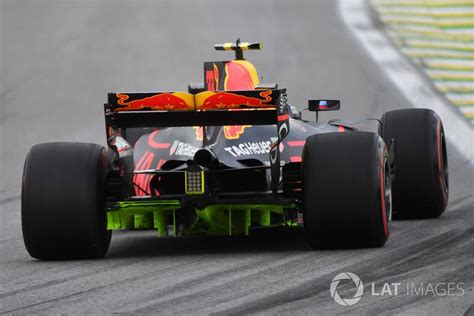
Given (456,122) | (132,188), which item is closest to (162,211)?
(132,188)

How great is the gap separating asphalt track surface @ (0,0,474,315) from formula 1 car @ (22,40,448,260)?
247mm

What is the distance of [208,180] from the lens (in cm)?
1077

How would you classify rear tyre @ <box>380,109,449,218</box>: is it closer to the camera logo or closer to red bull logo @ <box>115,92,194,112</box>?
red bull logo @ <box>115,92,194,112</box>

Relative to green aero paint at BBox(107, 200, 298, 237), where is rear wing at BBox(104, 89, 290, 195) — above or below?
above

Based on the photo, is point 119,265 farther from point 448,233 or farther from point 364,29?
point 364,29

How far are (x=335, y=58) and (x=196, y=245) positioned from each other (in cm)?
1367

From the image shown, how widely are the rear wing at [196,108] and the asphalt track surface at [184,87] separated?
3.81 ft

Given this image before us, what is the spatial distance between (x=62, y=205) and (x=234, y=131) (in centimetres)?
202

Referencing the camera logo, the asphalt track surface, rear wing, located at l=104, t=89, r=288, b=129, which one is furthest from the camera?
rear wing, located at l=104, t=89, r=288, b=129

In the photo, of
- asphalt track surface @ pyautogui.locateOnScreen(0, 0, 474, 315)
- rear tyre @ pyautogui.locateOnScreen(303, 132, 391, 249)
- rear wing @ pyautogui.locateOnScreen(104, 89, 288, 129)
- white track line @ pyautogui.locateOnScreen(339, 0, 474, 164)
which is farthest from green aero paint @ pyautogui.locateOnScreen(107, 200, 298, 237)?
white track line @ pyautogui.locateOnScreen(339, 0, 474, 164)

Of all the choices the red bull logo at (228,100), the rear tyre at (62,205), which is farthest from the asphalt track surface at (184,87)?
the red bull logo at (228,100)

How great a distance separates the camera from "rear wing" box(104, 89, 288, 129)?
10828 mm

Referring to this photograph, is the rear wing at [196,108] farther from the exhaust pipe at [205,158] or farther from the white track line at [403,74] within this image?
the white track line at [403,74]

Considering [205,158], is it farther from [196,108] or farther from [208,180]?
[196,108]
